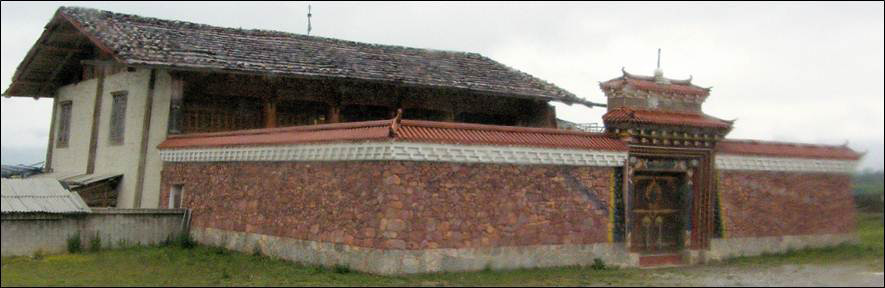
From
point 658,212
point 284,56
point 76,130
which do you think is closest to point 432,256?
point 658,212

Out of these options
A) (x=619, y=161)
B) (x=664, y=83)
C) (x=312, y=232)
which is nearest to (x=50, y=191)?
(x=312, y=232)

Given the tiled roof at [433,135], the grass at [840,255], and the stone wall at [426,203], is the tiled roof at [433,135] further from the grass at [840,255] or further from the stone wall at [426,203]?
the grass at [840,255]

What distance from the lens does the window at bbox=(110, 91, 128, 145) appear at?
61.9ft

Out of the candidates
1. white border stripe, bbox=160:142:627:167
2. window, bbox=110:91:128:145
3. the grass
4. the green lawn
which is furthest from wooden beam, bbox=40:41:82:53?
the grass

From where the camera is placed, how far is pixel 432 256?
11820 millimetres

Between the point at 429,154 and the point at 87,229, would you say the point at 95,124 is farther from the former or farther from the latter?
the point at 429,154

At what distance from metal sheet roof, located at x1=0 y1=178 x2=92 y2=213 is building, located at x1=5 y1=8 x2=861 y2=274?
2.21 metres

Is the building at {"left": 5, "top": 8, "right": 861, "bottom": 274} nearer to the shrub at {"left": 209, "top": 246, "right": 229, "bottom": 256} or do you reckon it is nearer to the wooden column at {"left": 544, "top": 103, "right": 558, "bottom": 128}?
the wooden column at {"left": 544, "top": 103, "right": 558, "bottom": 128}

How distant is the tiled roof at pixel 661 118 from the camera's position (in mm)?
13797

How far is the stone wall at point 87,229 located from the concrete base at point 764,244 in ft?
32.1

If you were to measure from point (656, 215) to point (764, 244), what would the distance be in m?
2.34

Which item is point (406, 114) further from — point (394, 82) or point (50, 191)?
point (50, 191)

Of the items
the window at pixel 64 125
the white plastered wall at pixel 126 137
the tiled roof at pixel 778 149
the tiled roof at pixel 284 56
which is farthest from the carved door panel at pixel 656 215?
the window at pixel 64 125

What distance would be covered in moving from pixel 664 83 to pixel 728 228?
287 centimetres
